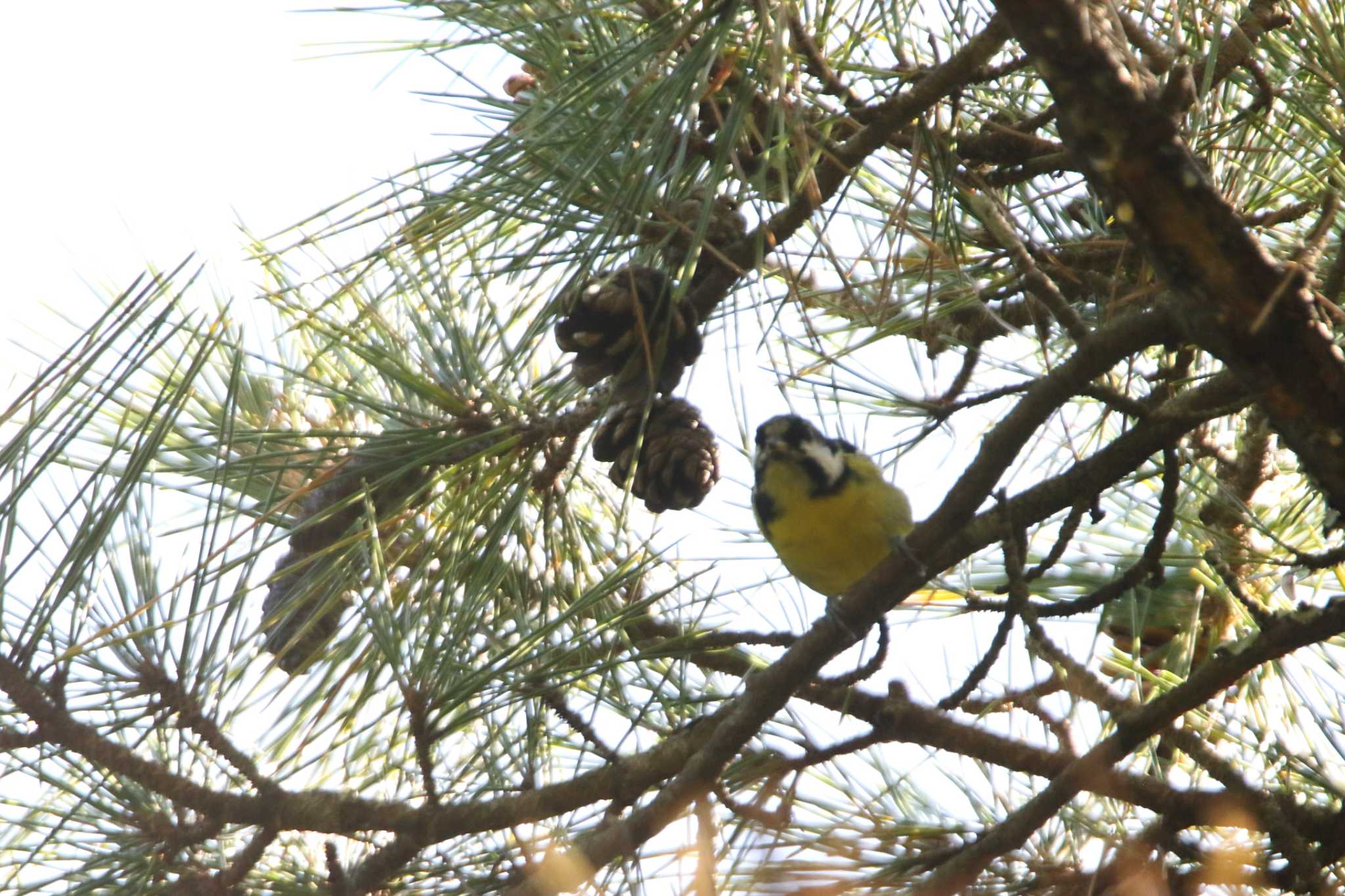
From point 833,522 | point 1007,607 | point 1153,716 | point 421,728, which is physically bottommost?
point 1153,716

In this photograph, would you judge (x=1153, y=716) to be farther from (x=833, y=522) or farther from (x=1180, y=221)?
(x=833, y=522)

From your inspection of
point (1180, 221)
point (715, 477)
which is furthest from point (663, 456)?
point (1180, 221)

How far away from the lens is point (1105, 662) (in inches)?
65.1

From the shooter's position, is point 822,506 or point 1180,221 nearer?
point 1180,221

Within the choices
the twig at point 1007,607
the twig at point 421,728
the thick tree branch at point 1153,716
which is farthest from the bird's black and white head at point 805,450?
the twig at point 421,728

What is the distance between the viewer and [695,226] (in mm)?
1228

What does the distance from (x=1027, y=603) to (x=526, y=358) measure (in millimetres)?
516

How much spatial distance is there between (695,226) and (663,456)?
0.25 m

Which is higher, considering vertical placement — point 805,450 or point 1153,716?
point 805,450

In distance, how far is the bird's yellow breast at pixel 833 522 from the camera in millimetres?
1644

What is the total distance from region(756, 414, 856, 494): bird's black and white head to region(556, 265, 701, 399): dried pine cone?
1.71ft

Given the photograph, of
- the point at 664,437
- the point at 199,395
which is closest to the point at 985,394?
the point at 664,437

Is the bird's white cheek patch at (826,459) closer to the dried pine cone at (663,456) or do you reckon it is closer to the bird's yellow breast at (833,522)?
the bird's yellow breast at (833,522)

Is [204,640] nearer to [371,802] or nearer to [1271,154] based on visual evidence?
[371,802]
